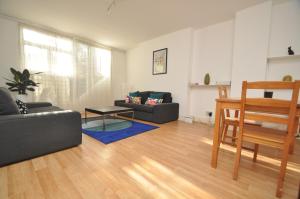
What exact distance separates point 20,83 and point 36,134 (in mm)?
2551

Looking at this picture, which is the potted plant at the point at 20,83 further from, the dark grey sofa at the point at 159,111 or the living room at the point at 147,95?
the dark grey sofa at the point at 159,111

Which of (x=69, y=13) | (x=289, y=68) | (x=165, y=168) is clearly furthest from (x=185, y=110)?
(x=69, y=13)

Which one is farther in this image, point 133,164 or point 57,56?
point 57,56

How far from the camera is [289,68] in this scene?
2576 mm

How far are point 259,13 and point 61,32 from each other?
5.03 m

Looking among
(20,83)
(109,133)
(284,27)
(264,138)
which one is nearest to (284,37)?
(284,27)

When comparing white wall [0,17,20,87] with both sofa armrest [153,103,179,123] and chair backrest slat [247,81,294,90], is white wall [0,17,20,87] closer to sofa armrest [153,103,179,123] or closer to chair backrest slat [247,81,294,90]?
sofa armrest [153,103,179,123]

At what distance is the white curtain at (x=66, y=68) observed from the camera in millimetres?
3645

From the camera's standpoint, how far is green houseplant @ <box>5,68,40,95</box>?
319cm

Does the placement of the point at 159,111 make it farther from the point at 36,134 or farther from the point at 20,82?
the point at 20,82

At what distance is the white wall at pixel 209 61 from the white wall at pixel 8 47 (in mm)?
4712

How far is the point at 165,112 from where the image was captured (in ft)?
11.7

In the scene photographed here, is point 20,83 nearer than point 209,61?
Yes

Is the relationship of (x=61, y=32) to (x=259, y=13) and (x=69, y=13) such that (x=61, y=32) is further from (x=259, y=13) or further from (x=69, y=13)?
(x=259, y=13)
